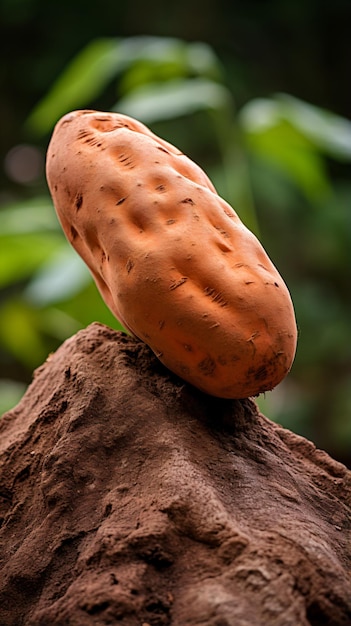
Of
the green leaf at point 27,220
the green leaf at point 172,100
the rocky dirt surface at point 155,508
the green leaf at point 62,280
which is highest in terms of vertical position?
the green leaf at point 172,100

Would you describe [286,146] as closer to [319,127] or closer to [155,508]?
[319,127]

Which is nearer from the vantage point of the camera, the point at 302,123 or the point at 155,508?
the point at 155,508

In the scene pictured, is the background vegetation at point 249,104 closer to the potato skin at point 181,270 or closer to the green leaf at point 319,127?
the green leaf at point 319,127

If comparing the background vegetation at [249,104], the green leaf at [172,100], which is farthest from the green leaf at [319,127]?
the background vegetation at [249,104]

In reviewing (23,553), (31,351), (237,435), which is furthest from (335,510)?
(31,351)

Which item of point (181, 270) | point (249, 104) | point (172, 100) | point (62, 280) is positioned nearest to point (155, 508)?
point (181, 270)

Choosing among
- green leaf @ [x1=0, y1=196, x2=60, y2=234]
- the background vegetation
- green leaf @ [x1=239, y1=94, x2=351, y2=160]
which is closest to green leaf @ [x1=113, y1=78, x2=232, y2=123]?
green leaf @ [x1=239, y1=94, x2=351, y2=160]
